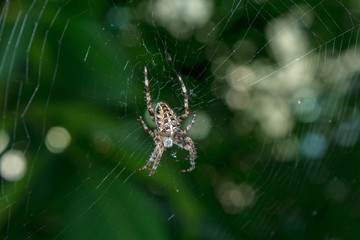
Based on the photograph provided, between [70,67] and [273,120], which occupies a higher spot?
[70,67]

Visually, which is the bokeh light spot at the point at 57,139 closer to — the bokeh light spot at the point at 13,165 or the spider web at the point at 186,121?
the spider web at the point at 186,121

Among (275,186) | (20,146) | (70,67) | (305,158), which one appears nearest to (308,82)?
(305,158)

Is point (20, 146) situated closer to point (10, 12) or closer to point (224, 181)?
point (10, 12)

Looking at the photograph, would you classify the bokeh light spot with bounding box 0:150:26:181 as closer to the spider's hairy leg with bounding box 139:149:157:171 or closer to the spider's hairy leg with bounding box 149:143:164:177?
the spider's hairy leg with bounding box 139:149:157:171

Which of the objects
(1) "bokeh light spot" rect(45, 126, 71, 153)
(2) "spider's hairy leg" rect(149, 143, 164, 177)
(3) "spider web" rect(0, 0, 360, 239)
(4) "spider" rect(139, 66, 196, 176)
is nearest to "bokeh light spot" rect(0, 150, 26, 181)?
(3) "spider web" rect(0, 0, 360, 239)

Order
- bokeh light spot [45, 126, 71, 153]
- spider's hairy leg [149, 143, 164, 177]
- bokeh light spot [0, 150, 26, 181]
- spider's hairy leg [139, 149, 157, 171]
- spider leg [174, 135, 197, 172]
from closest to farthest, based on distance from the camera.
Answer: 1. bokeh light spot [0, 150, 26, 181]
2. bokeh light spot [45, 126, 71, 153]
3. spider's hairy leg [139, 149, 157, 171]
4. spider's hairy leg [149, 143, 164, 177]
5. spider leg [174, 135, 197, 172]

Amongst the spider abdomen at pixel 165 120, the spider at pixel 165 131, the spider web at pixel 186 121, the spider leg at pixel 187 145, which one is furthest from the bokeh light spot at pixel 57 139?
the spider leg at pixel 187 145
